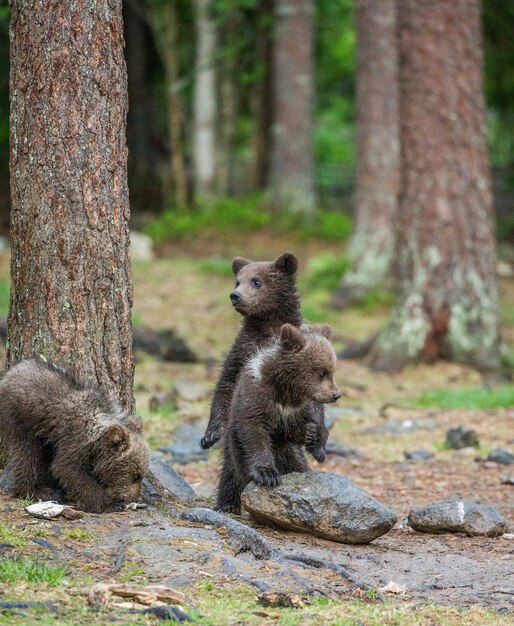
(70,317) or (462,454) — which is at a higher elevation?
(70,317)

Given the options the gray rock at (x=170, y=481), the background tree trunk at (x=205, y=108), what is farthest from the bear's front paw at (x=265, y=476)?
the background tree trunk at (x=205, y=108)

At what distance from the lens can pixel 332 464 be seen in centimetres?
1055

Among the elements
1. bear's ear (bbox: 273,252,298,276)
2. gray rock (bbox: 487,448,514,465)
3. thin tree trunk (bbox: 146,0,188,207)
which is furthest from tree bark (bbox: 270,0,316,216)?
bear's ear (bbox: 273,252,298,276)

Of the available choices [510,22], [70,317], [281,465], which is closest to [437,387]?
[281,465]

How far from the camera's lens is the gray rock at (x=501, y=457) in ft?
34.2

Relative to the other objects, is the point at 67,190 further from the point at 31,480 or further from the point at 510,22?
the point at 510,22

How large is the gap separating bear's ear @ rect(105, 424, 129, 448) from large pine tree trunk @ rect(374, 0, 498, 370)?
28.6ft

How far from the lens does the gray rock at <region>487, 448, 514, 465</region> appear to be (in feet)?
34.2

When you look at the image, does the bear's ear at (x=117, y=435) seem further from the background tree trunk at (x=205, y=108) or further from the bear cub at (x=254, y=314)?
the background tree trunk at (x=205, y=108)

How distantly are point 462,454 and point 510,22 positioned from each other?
20587mm

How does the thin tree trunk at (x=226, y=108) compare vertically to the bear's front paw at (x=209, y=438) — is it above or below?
above

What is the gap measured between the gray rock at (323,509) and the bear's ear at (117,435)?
94 centimetres

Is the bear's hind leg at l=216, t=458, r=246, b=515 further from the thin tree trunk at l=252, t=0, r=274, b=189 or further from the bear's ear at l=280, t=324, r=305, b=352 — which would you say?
the thin tree trunk at l=252, t=0, r=274, b=189

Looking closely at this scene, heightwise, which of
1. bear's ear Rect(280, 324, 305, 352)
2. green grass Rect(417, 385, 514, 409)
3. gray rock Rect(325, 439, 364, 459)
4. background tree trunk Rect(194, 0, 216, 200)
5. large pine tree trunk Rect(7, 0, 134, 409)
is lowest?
gray rock Rect(325, 439, 364, 459)
